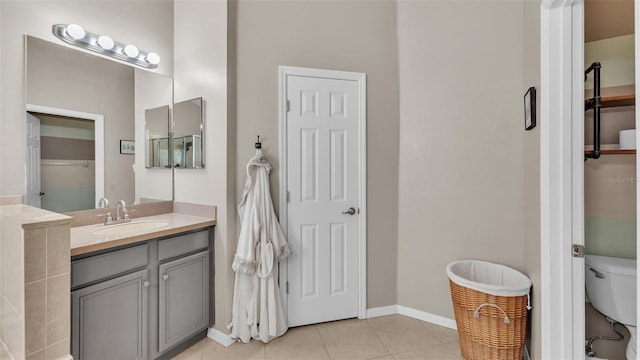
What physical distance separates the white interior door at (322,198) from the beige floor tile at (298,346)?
0.30 feet

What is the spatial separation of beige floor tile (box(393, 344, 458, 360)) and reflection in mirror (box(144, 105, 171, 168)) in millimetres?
2246

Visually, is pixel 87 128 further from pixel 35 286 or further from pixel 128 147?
pixel 35 286

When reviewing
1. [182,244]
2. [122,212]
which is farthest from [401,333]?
[122,212]

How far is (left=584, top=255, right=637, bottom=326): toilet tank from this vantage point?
5.08 feet

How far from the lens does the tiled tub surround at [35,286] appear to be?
1074 mm

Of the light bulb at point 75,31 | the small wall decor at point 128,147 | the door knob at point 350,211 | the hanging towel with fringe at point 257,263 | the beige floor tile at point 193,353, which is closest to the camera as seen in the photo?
the light bulb at point 75,31

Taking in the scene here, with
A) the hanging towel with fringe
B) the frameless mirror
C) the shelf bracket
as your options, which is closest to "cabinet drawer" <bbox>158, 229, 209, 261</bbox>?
the hanging towel with fringe

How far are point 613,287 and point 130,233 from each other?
2717mm

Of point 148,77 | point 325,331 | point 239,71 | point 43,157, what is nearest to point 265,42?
point 239,71

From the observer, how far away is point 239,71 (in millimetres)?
2154

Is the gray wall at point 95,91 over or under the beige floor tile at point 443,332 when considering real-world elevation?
over

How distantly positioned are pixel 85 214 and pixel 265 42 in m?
1.72

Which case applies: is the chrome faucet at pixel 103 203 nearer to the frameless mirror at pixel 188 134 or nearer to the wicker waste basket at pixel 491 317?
the frameless mirror at pixel 188 134

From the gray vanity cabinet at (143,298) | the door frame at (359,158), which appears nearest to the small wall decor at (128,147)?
the gray vanity cabinet at (143,298)
